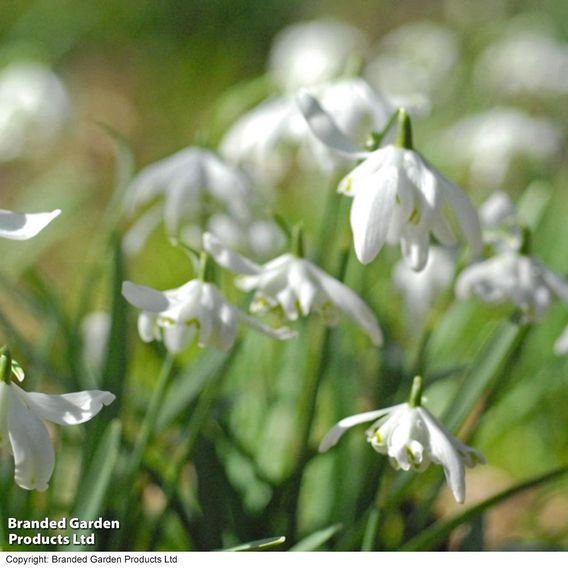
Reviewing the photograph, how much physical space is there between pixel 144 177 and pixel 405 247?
0.46 m

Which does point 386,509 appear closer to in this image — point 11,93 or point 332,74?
point 332,74

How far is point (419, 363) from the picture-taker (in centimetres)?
108

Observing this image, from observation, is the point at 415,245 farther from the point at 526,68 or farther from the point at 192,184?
the point at 526,68

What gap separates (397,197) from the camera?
32.2 inches

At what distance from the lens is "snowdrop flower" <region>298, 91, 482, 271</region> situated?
0.80m

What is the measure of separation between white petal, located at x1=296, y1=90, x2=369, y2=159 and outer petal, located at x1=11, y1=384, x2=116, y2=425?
30cm

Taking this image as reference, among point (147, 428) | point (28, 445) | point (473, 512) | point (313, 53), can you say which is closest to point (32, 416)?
point (28, 445)

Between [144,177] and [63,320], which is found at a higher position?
[144,177]

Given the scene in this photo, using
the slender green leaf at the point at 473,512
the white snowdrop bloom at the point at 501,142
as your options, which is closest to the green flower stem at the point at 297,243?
the slender green leaf at the point at 473,512

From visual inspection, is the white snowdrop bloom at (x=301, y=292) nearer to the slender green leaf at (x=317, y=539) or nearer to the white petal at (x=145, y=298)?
the white petal at (x=145, y=298)

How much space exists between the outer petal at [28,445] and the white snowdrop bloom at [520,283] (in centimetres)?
51

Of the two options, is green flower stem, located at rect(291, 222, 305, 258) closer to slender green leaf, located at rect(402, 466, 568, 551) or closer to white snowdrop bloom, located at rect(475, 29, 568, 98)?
slender green leaf, located at rect(402, 466, 568, 551)
